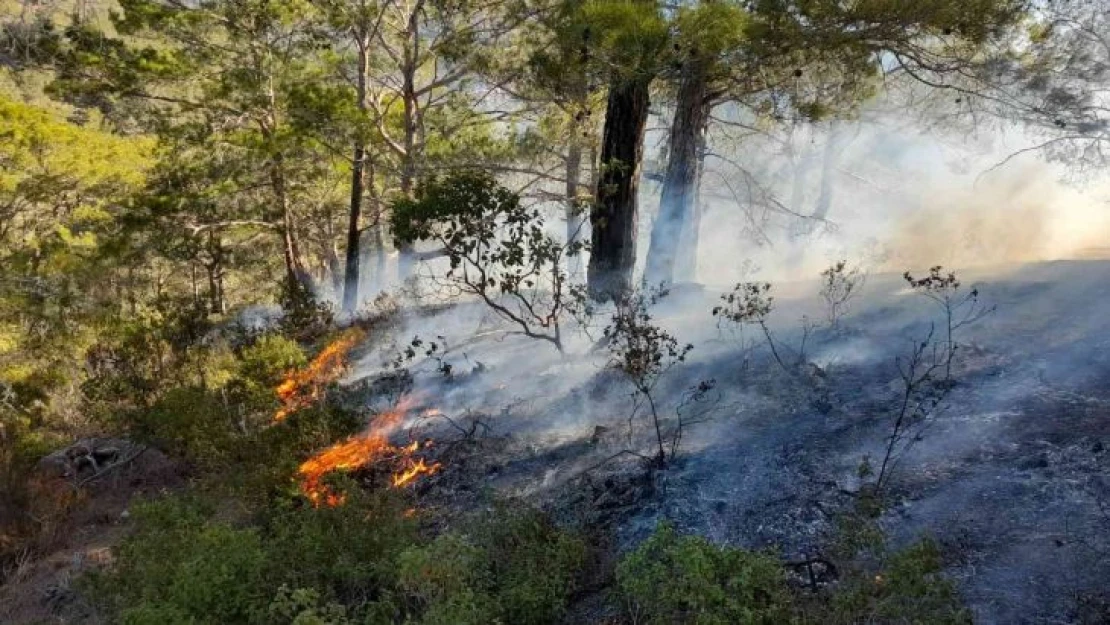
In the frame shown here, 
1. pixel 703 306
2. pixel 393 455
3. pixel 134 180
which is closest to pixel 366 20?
pixel 134 180

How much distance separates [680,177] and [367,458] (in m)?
6.85

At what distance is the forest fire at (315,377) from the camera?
9773 millimetres

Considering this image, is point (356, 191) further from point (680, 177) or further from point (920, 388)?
point (920, 388)

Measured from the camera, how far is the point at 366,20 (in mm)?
14352

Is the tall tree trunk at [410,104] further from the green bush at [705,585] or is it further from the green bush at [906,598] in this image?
the green bush at [906,598]

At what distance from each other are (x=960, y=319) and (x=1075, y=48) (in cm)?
505

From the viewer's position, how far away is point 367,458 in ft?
25.8

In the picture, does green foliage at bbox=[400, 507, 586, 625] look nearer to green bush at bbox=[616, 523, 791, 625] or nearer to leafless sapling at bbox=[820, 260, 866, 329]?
green bush at bbox=[616, 523, 791, 625]

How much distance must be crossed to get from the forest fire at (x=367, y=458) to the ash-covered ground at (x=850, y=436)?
0.39 meters

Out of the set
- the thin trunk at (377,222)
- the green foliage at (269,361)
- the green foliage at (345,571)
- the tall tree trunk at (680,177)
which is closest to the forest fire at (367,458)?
the green foliage at (345,571)

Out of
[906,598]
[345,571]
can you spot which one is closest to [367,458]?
[345,571]

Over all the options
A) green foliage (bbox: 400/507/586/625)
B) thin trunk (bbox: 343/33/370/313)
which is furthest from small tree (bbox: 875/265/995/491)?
thin trunk (bbox: 343/33/370/313)

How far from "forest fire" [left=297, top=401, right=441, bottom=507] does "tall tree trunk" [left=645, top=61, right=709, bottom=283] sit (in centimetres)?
535

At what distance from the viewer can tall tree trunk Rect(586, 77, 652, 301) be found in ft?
32.3
